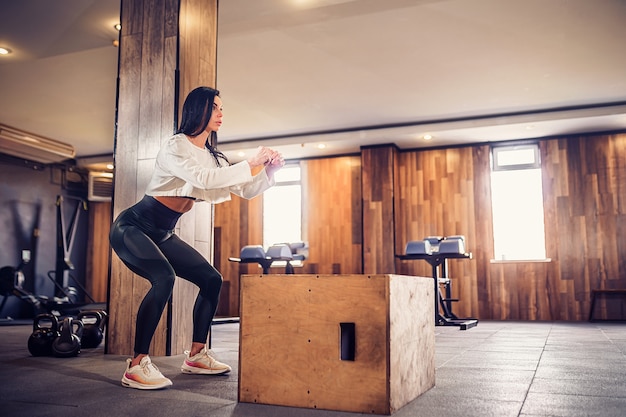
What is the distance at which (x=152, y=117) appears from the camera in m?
3.79

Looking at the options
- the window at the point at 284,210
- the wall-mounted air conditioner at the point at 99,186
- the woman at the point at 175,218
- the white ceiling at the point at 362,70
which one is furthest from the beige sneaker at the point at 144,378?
the wall-mounted air conditioner at the point at 99,186

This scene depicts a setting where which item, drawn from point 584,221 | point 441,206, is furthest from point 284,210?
point 584,221

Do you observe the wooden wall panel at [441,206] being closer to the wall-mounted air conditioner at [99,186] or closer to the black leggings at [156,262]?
the wall-mounted air conditioner at [99,186]

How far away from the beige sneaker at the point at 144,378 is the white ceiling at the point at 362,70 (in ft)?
11.3

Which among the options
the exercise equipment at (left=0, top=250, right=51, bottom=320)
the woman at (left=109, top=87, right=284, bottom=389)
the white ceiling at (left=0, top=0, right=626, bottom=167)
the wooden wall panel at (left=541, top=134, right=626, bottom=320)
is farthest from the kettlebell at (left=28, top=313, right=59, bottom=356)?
the wooden wall panel at (left=541, top=134, right=626, bottom=320)

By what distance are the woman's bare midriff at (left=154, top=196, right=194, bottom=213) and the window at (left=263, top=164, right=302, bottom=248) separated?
23.9 ft

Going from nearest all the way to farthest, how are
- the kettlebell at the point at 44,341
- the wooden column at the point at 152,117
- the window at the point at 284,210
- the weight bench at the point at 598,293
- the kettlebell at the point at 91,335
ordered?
1. the wooden column at the point at 152,117
2. the kettlebell at the point at 44,341
3. the kettlebell at the point at 91,335
4. the weight bench at the point at 598,293
5. the window at the point at 284,210

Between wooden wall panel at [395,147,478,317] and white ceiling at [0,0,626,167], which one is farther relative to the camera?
wooden wall panel at [395,147,478,317]

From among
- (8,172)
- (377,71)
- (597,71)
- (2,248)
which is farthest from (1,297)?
(597,71)

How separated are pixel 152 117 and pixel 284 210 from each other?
641 cm

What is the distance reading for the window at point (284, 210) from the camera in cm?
1005

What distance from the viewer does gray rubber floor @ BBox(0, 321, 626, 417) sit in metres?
1.98

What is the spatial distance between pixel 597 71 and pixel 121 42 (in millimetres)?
5275

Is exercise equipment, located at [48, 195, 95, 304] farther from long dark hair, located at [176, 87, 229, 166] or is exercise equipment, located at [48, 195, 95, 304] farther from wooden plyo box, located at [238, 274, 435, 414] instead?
wooden plyo box, located at [238, 274, 435, 414]
